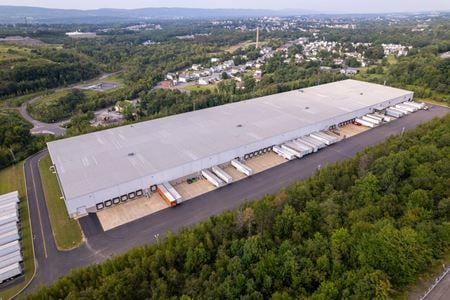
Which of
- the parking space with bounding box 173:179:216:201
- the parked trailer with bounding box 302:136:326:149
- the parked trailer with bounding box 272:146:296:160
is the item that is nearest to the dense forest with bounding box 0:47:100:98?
the parking space with bounding box 173:179:216:201

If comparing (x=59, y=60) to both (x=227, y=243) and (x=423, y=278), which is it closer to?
(x=227, y=243)

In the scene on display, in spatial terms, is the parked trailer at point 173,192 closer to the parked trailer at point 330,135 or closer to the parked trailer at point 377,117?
the parked trailer at point 330,135

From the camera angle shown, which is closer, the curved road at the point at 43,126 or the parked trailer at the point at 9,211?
the parked trailer at the point at 9,211

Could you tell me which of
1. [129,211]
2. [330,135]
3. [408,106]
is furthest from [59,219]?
[408,106]

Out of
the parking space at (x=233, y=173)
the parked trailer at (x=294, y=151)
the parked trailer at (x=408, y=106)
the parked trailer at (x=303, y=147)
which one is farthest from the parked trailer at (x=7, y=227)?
the parked trailer at (x=408, y=106)

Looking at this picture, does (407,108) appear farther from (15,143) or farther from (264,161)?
(15,143)

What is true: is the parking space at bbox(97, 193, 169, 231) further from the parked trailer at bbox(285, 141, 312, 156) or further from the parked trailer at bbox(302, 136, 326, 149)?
the parked trailer at bbox(302, 136, 326, 149)

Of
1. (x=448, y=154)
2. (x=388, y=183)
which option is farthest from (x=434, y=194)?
(x=448, y=154)
